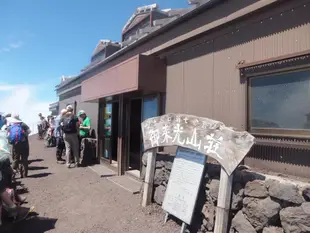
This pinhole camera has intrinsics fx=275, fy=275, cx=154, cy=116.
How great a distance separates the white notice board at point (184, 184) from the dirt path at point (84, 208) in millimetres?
360

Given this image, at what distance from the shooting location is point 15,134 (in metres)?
7.31

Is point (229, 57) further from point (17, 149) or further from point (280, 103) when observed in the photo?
point (17, 149)

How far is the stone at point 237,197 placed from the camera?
3.43m

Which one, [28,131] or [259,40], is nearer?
[259,40]

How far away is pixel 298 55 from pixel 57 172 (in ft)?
24.1

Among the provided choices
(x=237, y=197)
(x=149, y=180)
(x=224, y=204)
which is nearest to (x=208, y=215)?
(x=224, y=204)

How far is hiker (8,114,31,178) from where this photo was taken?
7.31m

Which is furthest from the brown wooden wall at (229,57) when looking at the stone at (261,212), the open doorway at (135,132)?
the open doorway at (135,132)

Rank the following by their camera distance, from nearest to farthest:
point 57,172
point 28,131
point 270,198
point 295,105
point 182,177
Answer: point 270,198
point 295,105
point 182,177
point 28,131
point 57,172

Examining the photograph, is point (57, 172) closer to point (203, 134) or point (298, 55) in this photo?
point (203, 134)

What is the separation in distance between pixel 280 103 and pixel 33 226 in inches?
168

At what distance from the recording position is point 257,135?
3891 mm

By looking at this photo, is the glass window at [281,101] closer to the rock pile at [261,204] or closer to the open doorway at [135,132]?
the rock pile at [261,204]

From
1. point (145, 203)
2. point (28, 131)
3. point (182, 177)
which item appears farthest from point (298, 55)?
point (28, 131)
